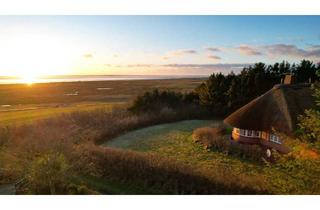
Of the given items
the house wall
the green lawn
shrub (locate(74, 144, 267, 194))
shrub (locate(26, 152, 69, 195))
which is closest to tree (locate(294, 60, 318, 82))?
the house wall

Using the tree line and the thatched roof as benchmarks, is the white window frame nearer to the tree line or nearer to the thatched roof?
the thatched roof

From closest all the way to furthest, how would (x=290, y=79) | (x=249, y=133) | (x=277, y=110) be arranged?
1. (x=277, y=110)
2. (x=249, y=133)
3. (x=290, y=79)

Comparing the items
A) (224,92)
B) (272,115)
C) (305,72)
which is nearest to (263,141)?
(272,115)

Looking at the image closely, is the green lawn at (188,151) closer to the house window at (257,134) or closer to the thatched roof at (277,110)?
the house window at (257,134)

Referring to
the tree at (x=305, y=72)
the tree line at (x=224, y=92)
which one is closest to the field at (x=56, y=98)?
the tree line at (x=224, y=92)

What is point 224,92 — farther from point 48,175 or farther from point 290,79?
point 48,175
